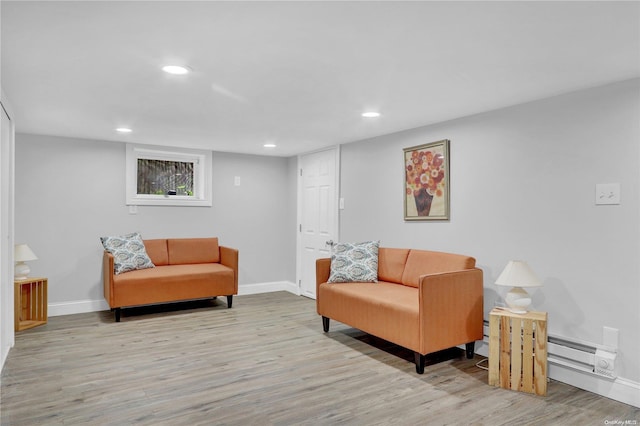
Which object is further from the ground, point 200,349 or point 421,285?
point 421,285

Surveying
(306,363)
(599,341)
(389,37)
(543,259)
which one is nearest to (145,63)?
(389,37)

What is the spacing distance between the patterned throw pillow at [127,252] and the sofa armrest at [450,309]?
133 inches

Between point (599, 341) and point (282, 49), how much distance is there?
9.02ft

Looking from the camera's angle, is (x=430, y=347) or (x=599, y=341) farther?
(x=430, y=347)

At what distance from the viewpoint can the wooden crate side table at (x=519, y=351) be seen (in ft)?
8.75

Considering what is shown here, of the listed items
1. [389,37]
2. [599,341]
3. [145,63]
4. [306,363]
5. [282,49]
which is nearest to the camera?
[389,37]

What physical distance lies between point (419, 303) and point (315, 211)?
9.53ft

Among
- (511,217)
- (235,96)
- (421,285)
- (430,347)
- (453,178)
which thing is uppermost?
(235,96)

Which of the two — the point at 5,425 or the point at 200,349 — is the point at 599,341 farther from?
the point at 5,425

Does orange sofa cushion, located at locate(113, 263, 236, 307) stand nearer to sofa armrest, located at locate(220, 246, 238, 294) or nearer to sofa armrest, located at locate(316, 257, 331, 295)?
sofa armrest, located at locate(220, 246, 238, 294)

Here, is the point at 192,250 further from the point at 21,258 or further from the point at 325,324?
the point at 325,324

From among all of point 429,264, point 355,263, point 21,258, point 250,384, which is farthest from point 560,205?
point 21,258

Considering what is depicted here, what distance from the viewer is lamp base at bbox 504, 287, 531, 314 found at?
2.84 meters

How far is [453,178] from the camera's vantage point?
372 centimetres
